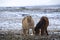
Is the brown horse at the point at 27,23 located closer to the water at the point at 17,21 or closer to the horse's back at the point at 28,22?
the horse's back at the point at 28,22

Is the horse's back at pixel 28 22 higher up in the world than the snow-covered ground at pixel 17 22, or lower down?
higher up

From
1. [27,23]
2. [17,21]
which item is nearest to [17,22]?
[17,21]

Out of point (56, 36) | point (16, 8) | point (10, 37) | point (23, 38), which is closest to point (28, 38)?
point (23, 38)

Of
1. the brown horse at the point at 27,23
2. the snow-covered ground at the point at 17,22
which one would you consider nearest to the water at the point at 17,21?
the snow-covered ground at the point at 17,22

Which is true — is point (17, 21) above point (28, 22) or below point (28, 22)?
below

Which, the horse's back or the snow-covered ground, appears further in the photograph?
the snow-covered ground

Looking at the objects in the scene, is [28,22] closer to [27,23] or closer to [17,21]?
[27,23]

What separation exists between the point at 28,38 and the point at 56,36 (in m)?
1.08

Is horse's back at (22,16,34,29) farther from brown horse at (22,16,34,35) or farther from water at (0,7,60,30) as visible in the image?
water at (0,7,60,30)

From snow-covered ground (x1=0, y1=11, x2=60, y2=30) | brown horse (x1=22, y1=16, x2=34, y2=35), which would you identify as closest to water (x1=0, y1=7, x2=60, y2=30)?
snow-covered ground (x1=0, y1=11, x2=60, y2=30)

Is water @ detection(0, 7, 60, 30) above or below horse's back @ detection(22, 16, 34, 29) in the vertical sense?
below

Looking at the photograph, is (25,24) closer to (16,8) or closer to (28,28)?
(28,28)

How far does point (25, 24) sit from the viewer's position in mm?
7879

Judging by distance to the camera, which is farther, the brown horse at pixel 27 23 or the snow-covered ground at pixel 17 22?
the snow-covered ground at pixel 17 22
